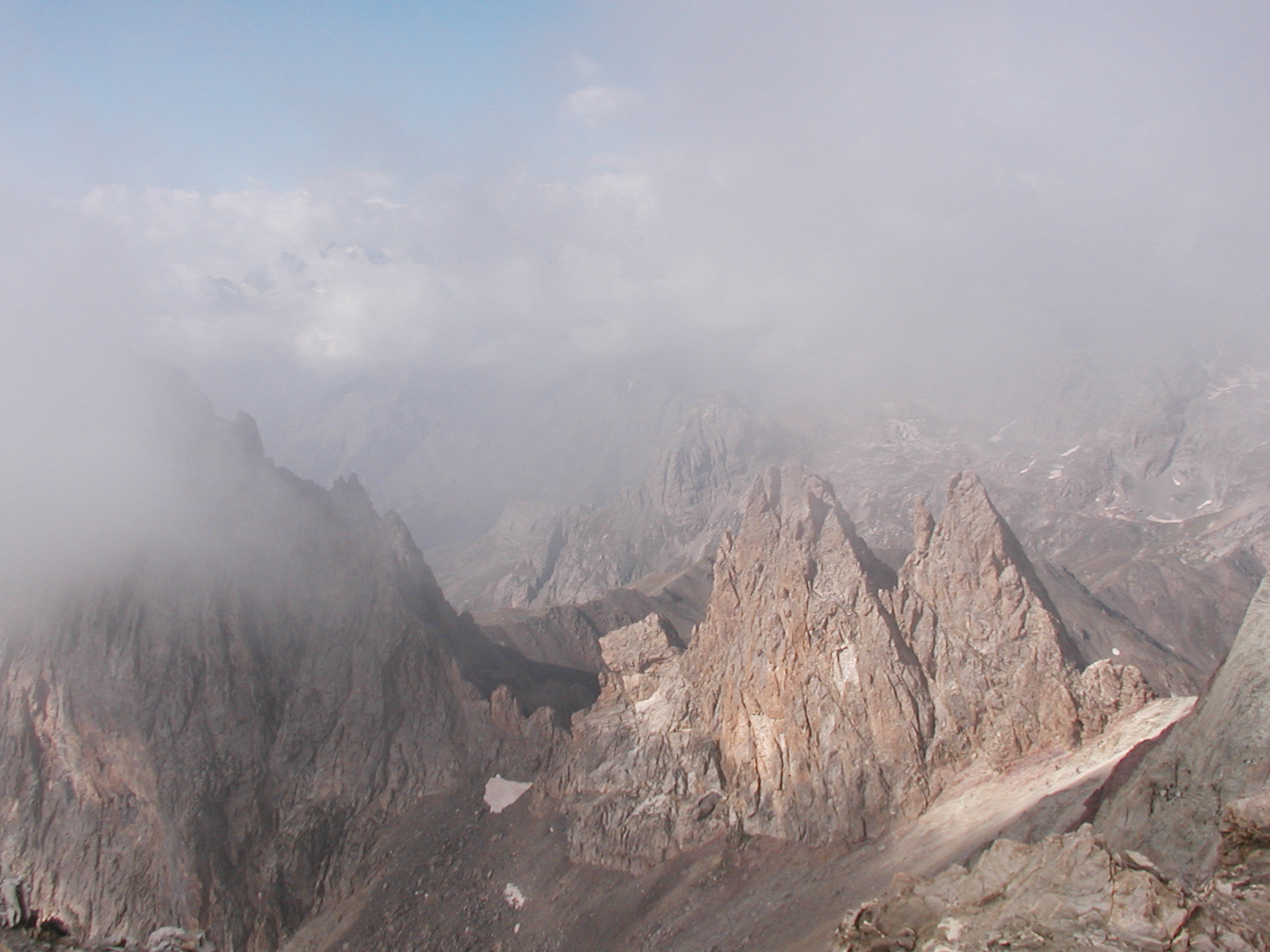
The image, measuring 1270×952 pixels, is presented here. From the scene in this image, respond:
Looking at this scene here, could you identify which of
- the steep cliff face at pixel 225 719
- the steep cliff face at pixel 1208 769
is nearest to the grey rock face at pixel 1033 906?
the steep cliff face at pixel 1208 769

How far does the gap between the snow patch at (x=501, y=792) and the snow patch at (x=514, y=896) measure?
13.8 metres

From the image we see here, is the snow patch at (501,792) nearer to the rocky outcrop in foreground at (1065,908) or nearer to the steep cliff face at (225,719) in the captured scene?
the steep cliff face at (225,719)

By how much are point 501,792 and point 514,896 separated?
19177mm

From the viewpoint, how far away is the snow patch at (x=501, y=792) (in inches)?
4075

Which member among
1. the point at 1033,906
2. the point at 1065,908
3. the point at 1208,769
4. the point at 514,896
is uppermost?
the point at 1208,769

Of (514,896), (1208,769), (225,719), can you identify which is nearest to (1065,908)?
(1208,769)

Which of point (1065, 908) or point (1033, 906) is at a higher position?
point (1065, 908)

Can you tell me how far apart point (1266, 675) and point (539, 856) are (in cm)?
8063

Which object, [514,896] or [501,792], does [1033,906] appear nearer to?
[514,896]

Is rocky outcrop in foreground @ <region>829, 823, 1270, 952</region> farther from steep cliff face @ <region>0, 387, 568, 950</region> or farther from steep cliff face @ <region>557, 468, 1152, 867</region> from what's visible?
steep cliff face @ <region>0, 387, 568, 950</region>

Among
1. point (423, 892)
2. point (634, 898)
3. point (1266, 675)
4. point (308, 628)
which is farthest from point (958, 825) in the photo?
point (308, 628)

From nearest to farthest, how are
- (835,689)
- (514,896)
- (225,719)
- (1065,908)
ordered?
1. (1065,908)
2. (835,689)
3. (514,896)
4. (225,719)

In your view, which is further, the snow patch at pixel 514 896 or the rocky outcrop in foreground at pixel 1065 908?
the snow patch at pixel 514 896

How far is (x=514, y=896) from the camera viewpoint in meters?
88.0
